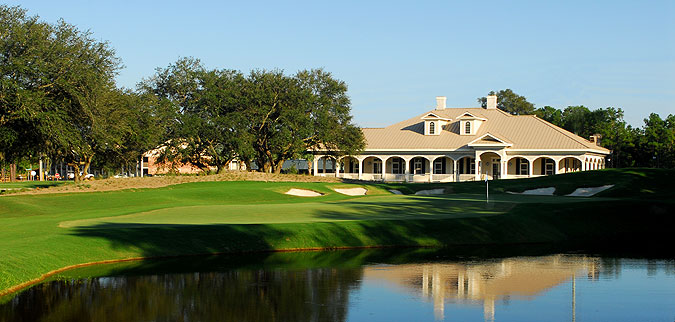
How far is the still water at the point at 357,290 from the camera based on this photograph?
13.8 metres

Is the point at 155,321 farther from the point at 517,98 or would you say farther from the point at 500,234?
the point at 517,98

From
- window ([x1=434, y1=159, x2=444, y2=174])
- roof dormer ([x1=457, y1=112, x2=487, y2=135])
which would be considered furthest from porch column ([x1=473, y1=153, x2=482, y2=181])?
window ([x1=434, y1=159, x2=444, y2=174])

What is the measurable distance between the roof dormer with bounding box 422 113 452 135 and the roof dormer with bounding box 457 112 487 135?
2014 millimetres

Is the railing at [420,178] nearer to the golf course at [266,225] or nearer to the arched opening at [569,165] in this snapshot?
the arched opening at [569,165]

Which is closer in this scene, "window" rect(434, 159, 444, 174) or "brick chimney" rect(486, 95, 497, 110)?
"window" rect(434, 159, 444, 174)

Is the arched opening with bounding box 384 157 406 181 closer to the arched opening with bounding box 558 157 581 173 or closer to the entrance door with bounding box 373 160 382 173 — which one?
the entrance door with bounding box 373 160 382 173

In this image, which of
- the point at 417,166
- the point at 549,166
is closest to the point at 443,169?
the point at 417,166

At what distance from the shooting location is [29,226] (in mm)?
23406

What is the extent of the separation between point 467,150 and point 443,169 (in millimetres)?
5284

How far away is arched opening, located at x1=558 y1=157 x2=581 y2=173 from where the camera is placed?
6819cm

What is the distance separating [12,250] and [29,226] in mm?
5701

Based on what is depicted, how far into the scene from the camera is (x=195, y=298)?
1522 cm

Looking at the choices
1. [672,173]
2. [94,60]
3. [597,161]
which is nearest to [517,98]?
[597,161]

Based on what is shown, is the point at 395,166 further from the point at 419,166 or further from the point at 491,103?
the point at 491,103
